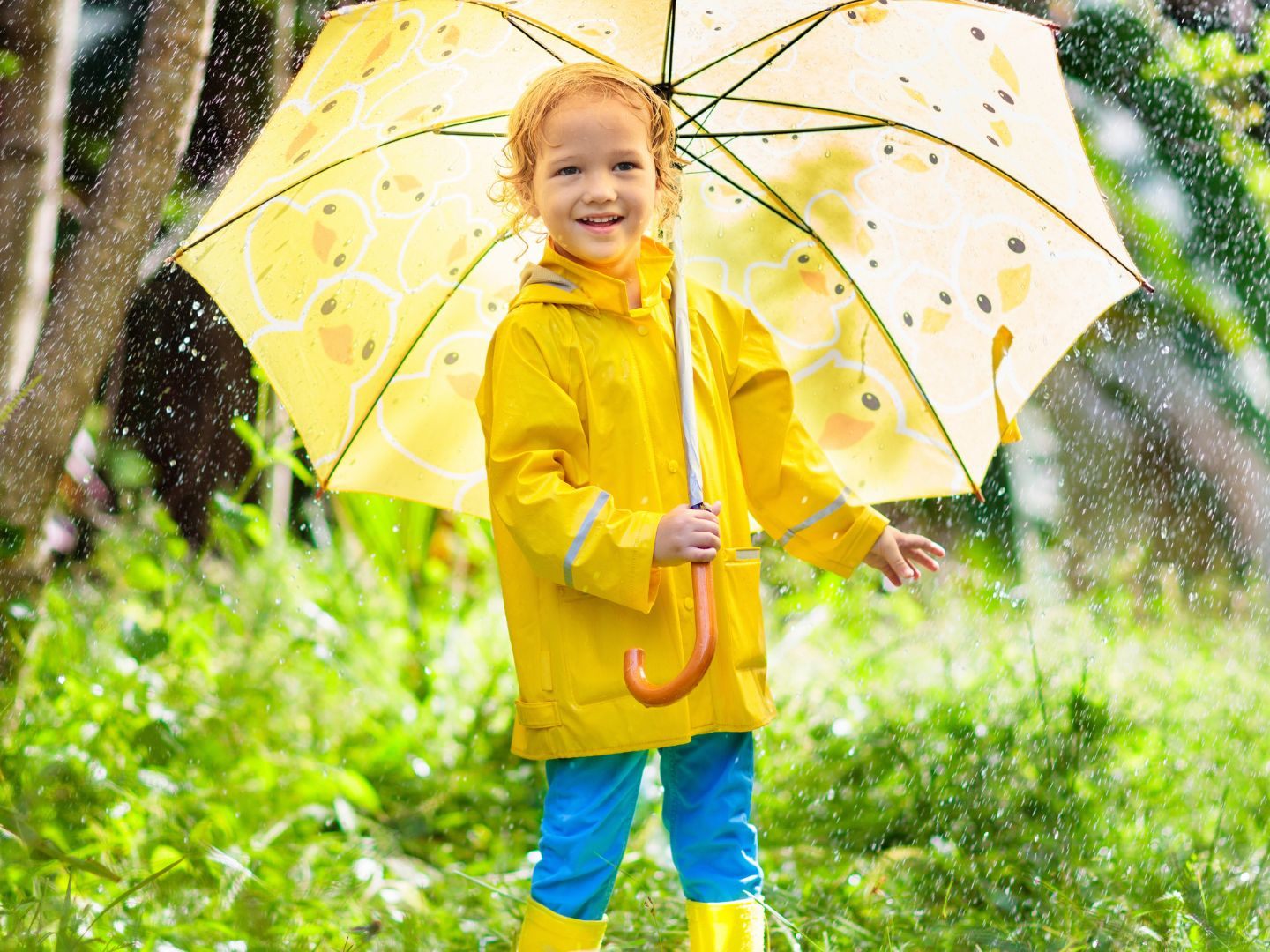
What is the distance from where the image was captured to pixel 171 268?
4.21 metres

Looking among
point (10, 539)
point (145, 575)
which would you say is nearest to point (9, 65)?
point (10, 539)

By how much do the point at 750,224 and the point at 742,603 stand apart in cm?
74

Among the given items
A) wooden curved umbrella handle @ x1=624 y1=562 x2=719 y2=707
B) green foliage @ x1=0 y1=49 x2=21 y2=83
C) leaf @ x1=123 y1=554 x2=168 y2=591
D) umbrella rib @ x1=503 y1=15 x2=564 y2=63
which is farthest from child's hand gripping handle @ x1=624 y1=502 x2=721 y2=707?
green foliage @ x1=0 y1=49 x2=21 y2=83

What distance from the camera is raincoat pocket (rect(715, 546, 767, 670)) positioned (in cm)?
193

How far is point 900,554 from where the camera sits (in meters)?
2.08

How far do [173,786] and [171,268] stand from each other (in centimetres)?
213

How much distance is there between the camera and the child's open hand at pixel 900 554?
2.07m

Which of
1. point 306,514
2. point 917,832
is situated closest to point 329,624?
point 306,514

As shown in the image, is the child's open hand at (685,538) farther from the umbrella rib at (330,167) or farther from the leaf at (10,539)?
the leaf at (10,539)

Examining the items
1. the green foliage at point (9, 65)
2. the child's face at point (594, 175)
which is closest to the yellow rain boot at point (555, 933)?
the child's face at point (594, 175)

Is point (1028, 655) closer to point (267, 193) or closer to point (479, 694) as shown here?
point (479, 694)

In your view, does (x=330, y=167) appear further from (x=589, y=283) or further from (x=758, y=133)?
(x=758, y=133)

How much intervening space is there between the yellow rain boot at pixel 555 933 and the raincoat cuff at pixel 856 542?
2.16ft

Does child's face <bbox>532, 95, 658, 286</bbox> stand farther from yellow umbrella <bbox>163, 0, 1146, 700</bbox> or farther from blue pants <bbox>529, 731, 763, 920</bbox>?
blue pants <bbox>529, 731, 763, 920</bbox>
